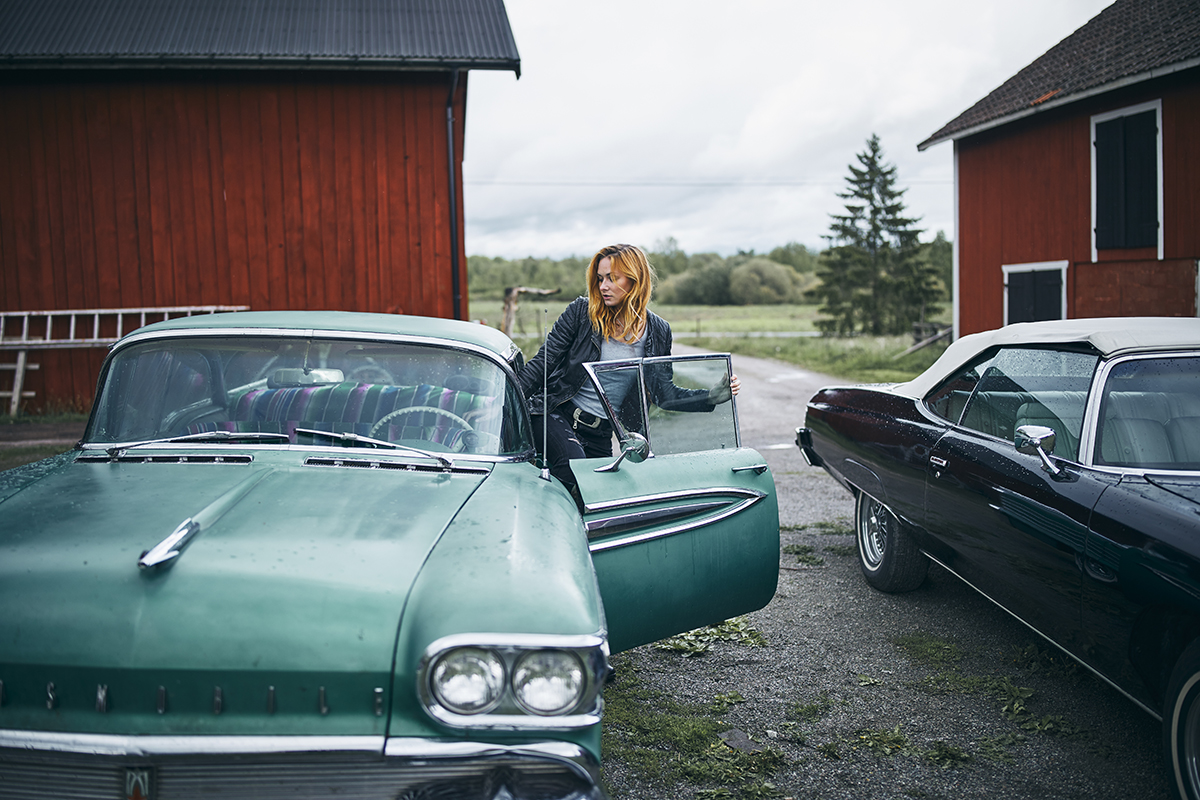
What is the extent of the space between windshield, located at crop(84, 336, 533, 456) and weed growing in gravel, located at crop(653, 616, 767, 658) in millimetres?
1628

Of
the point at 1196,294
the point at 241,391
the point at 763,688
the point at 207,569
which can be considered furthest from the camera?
the point at 1196,294

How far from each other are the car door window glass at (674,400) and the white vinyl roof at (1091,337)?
1.42m

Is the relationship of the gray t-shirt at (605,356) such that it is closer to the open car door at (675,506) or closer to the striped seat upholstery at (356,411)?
the open car door at (675,506)

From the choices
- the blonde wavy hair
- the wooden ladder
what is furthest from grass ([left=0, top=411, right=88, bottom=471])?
the blonde wavy hair

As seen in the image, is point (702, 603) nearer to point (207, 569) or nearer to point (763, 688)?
point (763, 688)

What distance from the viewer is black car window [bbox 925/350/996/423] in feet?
14.0

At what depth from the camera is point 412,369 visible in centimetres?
307

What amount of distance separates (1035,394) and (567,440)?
199cm

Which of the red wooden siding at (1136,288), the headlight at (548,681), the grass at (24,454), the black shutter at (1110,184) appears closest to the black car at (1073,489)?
the headlight at (548,681)

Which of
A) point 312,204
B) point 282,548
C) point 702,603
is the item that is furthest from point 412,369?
point 312,204

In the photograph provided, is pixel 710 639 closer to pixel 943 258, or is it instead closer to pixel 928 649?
pixel 928 649

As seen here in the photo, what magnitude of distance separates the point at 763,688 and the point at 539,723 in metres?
2.11

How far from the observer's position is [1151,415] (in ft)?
10.8

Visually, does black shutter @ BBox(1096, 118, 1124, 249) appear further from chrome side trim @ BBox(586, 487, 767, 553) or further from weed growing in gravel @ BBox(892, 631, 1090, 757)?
chrome side trim @ BBox(586, 487, 767, 553)
